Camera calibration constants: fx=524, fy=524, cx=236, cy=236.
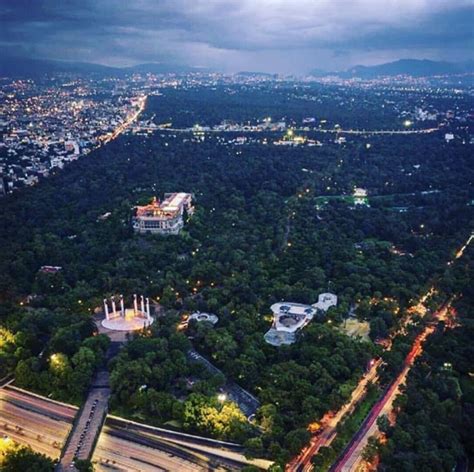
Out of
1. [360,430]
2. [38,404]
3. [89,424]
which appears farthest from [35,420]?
[360,430]

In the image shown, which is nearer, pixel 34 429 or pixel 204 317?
pixel 34 429

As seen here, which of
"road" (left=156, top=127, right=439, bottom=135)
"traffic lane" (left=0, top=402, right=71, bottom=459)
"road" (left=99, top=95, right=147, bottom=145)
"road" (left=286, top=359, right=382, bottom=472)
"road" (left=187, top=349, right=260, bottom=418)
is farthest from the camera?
"road" (left=99, top=95, right=147, bottom=145)

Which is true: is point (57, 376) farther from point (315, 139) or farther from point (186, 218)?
point (315, 139)

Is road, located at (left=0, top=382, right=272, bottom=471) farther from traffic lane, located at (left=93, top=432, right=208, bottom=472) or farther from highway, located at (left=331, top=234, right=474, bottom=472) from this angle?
highway, located at (left=331, top=234, right=474, bottom=472)

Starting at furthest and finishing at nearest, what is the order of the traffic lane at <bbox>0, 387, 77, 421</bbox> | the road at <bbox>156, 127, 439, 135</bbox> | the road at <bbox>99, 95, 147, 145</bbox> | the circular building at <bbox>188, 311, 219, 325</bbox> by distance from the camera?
the road at <bbox>99, 95, 147, 145</bbox>
the road at <bbox>156, 127, 439, 135</bbox>
the circular building at <bbox>188, 311, 219, 325</bbox>
the traffic lane at <bbox>0, 387, 77, 421</bbox>

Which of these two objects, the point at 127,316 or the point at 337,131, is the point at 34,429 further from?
the point at 337,131

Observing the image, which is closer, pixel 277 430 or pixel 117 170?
pixel 277 430

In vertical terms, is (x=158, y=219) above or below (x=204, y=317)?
above

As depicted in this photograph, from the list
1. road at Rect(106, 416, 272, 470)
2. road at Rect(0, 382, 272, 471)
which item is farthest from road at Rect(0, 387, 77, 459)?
road at Rect(106, 416, 272, 470)

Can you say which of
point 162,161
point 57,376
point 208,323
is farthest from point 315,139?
point 57,376

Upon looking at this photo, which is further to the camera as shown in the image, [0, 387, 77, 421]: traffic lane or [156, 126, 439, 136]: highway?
[156, 126, 439, 136]: highway

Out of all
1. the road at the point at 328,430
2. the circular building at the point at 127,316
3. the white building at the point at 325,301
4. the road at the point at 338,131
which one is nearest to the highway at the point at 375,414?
the road at the point at 328,430
